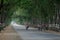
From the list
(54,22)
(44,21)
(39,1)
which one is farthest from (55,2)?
(44,21)

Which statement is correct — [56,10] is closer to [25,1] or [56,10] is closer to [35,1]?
[35,1]

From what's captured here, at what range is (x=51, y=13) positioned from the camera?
39.7 metres

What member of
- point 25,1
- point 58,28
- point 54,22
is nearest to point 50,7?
point 58,28

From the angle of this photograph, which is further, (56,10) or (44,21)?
(44,21)

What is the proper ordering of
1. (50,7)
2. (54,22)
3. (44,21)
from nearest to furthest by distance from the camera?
(50,7)
(54,22)
(44,21)

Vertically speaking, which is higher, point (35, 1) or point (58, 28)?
point (35, 1)

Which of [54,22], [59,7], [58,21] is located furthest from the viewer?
[54,22]

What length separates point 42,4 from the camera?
1638 inches

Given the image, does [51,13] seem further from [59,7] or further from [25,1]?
[25,1]

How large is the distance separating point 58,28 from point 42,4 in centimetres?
578

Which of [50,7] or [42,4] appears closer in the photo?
[50,7]

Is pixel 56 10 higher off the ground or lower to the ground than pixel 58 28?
higher

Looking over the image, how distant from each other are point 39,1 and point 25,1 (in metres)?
6.30

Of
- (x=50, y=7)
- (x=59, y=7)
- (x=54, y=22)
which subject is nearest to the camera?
(x=59, y=7)
